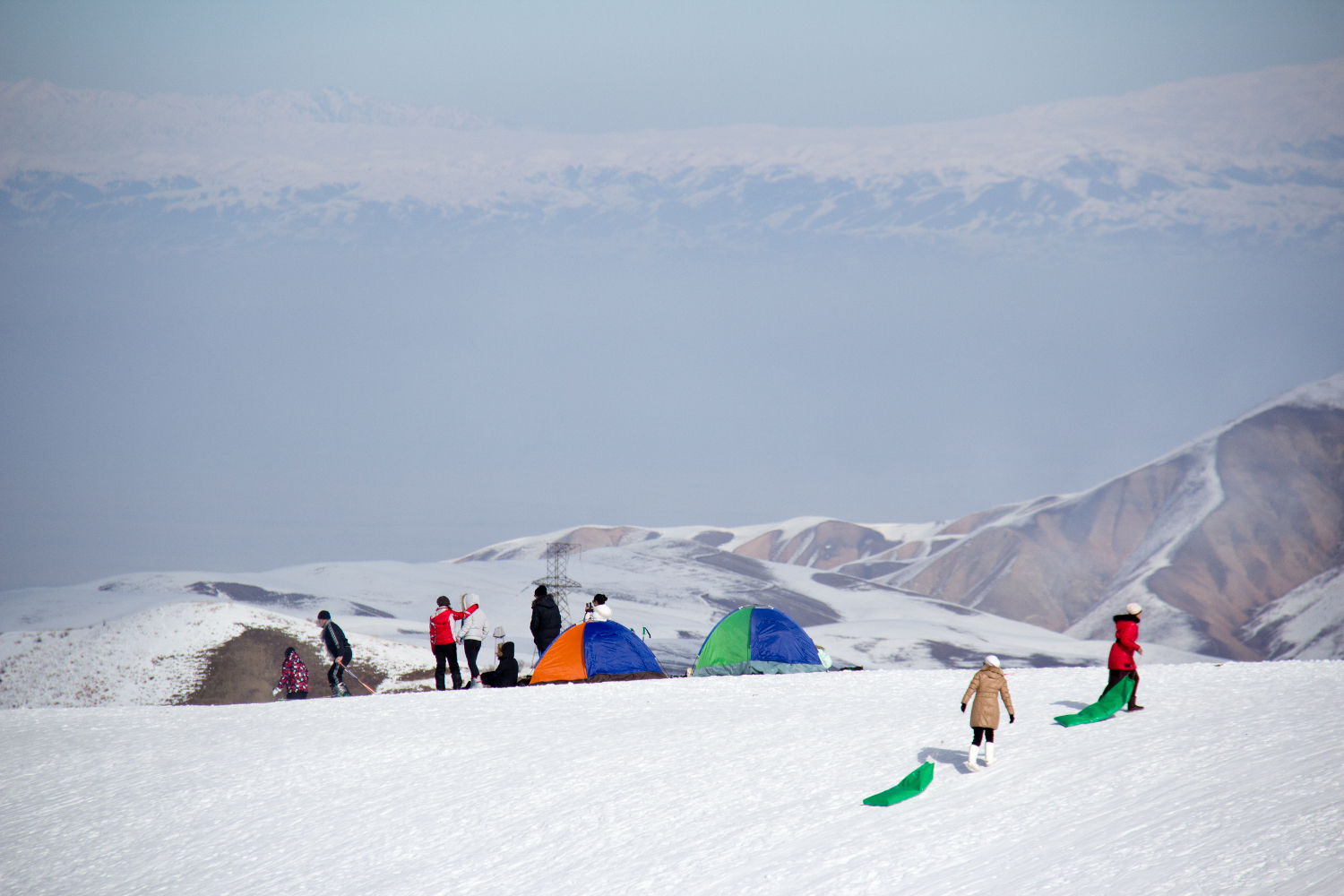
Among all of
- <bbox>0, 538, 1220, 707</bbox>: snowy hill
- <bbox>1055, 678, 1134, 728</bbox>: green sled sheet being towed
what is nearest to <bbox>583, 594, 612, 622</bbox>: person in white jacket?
<bbox>1055, 678, 1134, 728</bbox>: green sled sheet being towed

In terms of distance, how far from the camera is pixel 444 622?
22047 millimetres

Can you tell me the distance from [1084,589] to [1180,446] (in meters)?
35.8

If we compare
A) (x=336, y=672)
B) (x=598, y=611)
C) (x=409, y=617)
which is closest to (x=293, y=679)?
(x=336, y=672)

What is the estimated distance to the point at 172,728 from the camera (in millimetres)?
19672

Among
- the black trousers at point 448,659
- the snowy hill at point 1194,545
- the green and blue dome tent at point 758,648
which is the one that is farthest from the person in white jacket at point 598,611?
the snowy hill at point 1194,545

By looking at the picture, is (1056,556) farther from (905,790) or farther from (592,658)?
(905,790)

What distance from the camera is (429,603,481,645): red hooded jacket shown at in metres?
22.1

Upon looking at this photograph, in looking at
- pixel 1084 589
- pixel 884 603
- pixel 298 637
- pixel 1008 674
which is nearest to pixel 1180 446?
pixel 1084 589

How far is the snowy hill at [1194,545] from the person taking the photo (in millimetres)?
161000

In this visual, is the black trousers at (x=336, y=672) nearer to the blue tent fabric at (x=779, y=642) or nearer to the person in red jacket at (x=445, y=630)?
the person in red jacket at (x=445, y=630)

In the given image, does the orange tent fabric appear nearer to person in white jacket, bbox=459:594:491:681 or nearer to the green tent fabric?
person in white jacket, bbox=459:594:491:681

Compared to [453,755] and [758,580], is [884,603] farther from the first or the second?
[453,755]

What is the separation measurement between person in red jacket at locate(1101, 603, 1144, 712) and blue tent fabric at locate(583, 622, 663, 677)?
35.1 feet

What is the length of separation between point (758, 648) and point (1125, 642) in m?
11.2
